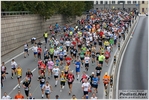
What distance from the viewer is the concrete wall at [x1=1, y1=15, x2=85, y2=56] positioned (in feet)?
124

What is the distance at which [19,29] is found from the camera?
42.7 m

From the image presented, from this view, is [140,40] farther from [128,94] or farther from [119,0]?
[119,0]

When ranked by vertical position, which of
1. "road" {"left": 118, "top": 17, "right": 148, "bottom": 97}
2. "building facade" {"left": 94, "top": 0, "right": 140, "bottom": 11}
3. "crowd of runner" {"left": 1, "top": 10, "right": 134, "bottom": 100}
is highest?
"crowd of runner" {"left": 1, "top": 10, "right": 134, "bottom": 100}

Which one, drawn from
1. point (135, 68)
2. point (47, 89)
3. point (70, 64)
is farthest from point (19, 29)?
point (47, 89)

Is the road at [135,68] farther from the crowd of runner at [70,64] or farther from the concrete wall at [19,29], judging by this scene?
the concrete wall at [19,29]

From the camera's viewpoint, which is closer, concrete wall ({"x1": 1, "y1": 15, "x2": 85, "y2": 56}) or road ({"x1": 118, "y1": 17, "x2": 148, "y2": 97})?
road ({"x1": 118, "y1": 17, "x2": 148, "y2": 97})

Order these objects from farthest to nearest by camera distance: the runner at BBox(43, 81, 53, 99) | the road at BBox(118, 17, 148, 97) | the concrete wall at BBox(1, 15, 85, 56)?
1. the concrete wall at BBox(1, 15, 85, 56)
2. the road at BBox(118, 17, 148, 97)
3. the runner at BBox(43, 81, 53, 99)

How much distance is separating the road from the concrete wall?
36.4 feet

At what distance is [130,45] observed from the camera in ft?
157

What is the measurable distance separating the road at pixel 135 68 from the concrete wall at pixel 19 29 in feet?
36.4

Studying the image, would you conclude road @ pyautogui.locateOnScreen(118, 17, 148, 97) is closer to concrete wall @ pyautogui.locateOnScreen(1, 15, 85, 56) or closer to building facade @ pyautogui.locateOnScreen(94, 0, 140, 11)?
concrete wall @ pyautogui.locateOnScreen(1, 15, 85, 56)

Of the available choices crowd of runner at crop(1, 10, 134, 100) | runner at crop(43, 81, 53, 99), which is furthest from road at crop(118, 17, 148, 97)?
runner at crop(43, 81, 53, 99)

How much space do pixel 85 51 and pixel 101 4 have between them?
120305 millimetres

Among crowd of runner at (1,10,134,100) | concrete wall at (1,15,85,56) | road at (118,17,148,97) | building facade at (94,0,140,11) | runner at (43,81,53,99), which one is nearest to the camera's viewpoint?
runner at (43,81,53,99)
